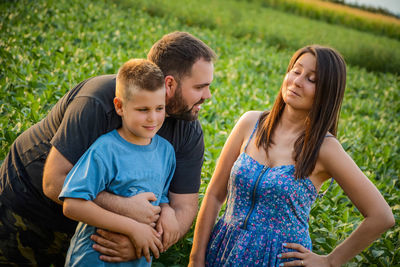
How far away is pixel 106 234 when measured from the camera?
2004 mm

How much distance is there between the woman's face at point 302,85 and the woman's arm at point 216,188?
330 mm

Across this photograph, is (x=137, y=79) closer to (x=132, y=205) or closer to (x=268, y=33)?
(x=132, y=205)

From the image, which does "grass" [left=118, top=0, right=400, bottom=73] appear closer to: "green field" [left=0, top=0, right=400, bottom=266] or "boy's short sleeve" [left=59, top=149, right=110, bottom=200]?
"green field" [left=0, top=0, right=400, bottom=266]

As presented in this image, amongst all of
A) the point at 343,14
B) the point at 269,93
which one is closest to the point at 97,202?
the point at 269,93

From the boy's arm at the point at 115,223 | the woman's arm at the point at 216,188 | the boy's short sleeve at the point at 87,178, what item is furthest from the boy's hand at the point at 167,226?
the boy's short sleeve at the point at 87,178

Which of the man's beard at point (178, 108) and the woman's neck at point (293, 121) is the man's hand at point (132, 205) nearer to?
the man's beard at point (178, 108)

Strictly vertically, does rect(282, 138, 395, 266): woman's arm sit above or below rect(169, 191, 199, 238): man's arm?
above

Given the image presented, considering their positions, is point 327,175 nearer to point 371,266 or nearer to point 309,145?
point 309,145

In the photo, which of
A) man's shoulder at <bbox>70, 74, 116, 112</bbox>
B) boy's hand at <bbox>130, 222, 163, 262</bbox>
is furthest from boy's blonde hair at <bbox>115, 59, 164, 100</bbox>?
boy's hand at <bbox>130, 222, 163, 262</bbox>

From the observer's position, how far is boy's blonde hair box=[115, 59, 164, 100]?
200 centimetres

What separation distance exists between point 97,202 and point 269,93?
6.27m

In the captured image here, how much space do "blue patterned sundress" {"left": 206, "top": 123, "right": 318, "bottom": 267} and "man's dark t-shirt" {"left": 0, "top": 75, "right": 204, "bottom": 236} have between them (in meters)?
0.40

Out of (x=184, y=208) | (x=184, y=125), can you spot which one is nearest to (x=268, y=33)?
(x=184, y=125)

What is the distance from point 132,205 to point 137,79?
67cm
